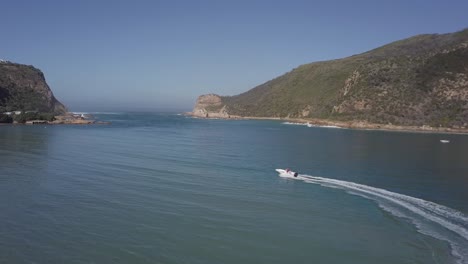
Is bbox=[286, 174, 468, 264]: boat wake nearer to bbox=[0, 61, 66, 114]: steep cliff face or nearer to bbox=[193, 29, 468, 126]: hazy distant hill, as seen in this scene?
bbox=[193, 29, 468, 126]: hazy distant hill

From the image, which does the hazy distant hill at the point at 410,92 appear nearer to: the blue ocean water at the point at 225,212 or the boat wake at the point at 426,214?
the blue ocean water at the point at 225,212

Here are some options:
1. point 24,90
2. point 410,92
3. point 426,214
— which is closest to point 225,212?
point 426,214

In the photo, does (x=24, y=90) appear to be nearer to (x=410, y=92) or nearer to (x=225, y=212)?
(x=410, y=92)

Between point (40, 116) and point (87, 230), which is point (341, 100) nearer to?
point (40, 116)

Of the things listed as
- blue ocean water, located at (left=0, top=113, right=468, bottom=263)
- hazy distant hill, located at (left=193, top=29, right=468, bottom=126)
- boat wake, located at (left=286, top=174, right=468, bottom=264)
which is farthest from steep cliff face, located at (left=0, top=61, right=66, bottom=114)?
boat wake, located at (left=286, top=174, right=468, bottom=264)

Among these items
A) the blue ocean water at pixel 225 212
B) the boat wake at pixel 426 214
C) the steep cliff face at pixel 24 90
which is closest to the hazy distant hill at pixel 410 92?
the blue ocean water at pixel 225 212

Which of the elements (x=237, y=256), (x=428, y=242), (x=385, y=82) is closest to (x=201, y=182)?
(x=237, y=256)
